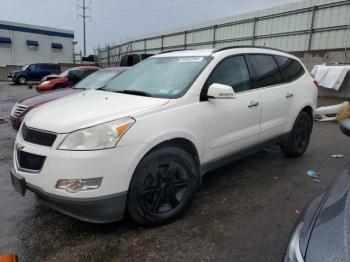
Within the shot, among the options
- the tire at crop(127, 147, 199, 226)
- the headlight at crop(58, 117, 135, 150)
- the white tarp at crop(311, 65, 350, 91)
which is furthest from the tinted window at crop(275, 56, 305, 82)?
the white tarp at crop(311, 65, 350, 91)

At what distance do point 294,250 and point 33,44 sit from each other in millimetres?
42790

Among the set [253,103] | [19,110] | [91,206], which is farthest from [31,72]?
[91,206]

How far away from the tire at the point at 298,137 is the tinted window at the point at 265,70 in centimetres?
89

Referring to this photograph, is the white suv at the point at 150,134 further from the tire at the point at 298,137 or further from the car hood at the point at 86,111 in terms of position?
the tire at the point at 298,137

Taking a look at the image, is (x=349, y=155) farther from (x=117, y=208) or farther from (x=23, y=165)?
(x=23, y=165)

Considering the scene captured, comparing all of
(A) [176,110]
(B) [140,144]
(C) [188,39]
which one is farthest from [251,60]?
(C) [188,39]

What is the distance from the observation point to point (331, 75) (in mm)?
9781

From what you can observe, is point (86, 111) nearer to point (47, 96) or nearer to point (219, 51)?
point (219, 51)

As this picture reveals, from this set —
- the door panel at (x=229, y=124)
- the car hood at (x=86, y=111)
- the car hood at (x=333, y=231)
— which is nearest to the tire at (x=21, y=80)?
the car hood at (x=86, y=111)

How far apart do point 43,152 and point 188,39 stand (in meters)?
18.4

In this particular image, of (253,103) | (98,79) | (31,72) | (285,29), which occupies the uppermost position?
(285,29)

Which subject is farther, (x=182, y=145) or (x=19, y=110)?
(x=19, y=110)

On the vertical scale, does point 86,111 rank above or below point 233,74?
below

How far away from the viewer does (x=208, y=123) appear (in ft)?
11.0
